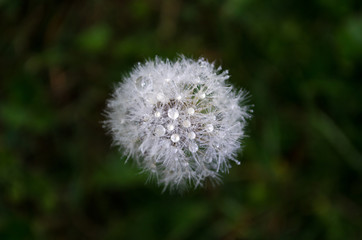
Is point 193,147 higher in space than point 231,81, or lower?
lower

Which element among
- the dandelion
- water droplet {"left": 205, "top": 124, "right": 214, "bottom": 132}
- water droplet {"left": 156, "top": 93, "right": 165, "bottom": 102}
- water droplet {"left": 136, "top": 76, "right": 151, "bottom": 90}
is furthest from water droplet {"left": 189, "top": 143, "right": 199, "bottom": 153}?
water droplet {"left": 136, "top": 76, "right": 151, "bottom": 90}

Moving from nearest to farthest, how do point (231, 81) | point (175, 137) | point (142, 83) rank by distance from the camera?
point (175, 137)
point (142, 83)
point (231, 81)

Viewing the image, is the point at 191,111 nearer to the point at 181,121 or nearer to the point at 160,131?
the point at 181,121

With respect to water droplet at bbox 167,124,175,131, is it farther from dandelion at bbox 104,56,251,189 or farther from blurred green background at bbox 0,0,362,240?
blurred green background at bbox 0,0,362,240

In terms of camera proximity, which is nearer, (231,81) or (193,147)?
(193,147)

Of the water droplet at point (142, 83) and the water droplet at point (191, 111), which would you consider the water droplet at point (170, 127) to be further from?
the water droplet at point (142, 83)

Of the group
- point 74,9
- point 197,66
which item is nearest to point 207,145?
point 197,66

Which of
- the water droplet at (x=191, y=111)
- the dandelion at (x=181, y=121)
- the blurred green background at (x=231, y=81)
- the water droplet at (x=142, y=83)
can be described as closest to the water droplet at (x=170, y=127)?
the dandelion at (x=181, y=121)

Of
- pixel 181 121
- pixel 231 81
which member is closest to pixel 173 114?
pixel 181 121
